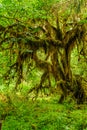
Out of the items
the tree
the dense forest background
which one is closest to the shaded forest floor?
the dense forest background

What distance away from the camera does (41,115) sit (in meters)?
10.1

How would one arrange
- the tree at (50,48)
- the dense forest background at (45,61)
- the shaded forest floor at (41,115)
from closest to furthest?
the shaded forest floor at (41,115), the dense forest background at (45,61), the tree at (50,48)

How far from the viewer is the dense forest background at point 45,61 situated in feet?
33.5

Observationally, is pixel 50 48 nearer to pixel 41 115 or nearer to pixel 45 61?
pixel 45 61

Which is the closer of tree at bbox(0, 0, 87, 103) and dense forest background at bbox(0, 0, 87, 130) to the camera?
dense forest background at bbox(0, 0, 87, 130)

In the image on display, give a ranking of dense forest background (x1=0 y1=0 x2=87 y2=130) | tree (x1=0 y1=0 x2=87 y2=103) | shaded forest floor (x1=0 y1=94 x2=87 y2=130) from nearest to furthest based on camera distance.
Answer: shaded forest floor (x1=0 y1=94 x2=87 y2=130) < dense forest background (x1=0 y1=0 x2=87 y2=130) < tree (x1=0 y1=0 x2=87 y2=103)

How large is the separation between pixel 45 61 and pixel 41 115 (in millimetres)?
2738

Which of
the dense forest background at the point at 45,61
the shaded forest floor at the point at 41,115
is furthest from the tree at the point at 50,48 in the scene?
the shaded forest floor at the point at 41,115

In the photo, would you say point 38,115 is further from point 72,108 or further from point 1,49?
point 1,49

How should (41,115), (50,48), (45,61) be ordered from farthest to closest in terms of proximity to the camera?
(45,61)
(50,48)
(41,115)

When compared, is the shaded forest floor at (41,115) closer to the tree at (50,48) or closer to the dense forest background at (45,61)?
the dense forest background at (45,61)

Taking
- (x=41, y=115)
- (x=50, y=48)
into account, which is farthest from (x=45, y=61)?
(x=41, y=115)

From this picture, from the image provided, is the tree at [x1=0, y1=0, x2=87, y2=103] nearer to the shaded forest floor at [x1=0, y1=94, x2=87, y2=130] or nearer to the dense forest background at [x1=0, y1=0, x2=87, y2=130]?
the dense forest background at [x1=0, y1=0, x2=87, y2=130]

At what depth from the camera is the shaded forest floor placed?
9.21 metres
